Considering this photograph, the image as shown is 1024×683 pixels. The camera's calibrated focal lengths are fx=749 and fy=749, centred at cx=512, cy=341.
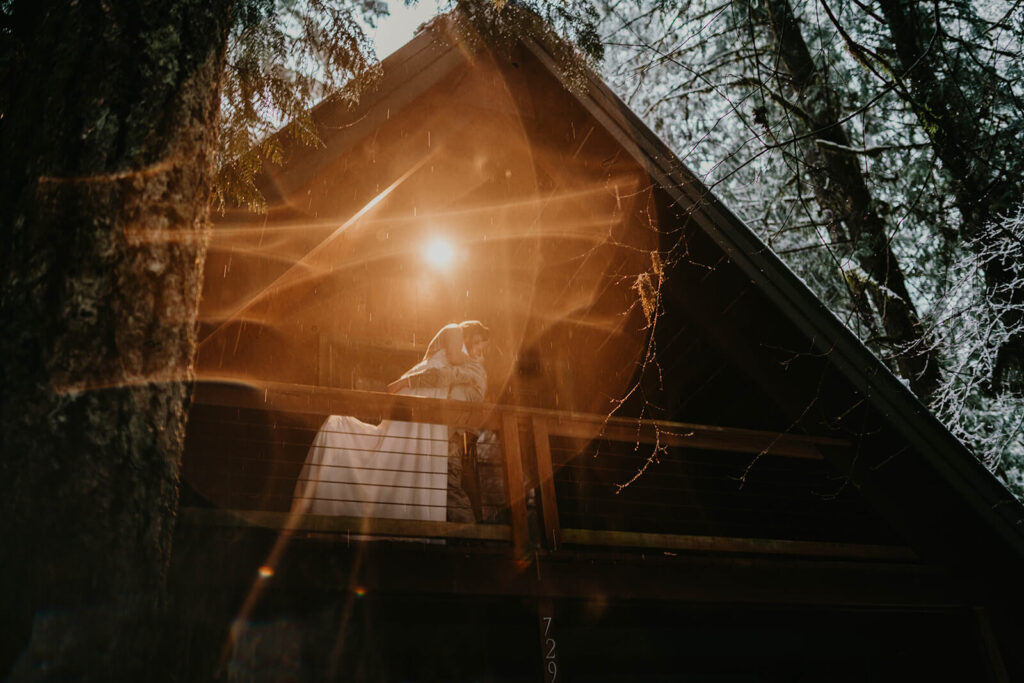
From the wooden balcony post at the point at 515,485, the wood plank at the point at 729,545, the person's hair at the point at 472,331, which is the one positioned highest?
the person's hair at the point at 472,331

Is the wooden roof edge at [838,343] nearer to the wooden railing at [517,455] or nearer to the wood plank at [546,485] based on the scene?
the wooden railing at [517,455]

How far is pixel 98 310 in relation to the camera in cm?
167

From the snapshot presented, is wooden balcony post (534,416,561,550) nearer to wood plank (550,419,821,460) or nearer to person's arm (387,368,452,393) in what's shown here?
wood plank (550,419,821,460)

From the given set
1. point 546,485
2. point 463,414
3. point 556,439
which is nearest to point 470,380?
point 463,414

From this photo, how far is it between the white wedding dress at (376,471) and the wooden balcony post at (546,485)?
2.16 ft

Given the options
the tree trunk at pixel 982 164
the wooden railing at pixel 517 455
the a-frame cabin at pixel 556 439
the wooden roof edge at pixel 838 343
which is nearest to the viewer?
the wooden railing at pixel 517 455

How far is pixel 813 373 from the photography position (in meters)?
5.82

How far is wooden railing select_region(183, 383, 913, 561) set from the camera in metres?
4.49

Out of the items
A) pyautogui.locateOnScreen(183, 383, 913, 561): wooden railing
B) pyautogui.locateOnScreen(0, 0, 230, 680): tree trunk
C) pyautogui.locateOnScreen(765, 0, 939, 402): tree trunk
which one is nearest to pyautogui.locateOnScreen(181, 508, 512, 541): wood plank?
pyautogui.locateOnScreen(183, 383, 913, 561): wooden railing

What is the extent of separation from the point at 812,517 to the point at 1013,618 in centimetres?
209

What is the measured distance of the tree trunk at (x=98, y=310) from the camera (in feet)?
4.91

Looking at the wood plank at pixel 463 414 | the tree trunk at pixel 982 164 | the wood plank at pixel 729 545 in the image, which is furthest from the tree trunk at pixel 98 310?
the tree trunk at pixel 982 164

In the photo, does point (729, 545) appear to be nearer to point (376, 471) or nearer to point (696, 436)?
point (696, 436)

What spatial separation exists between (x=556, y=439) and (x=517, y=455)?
1.97 m
